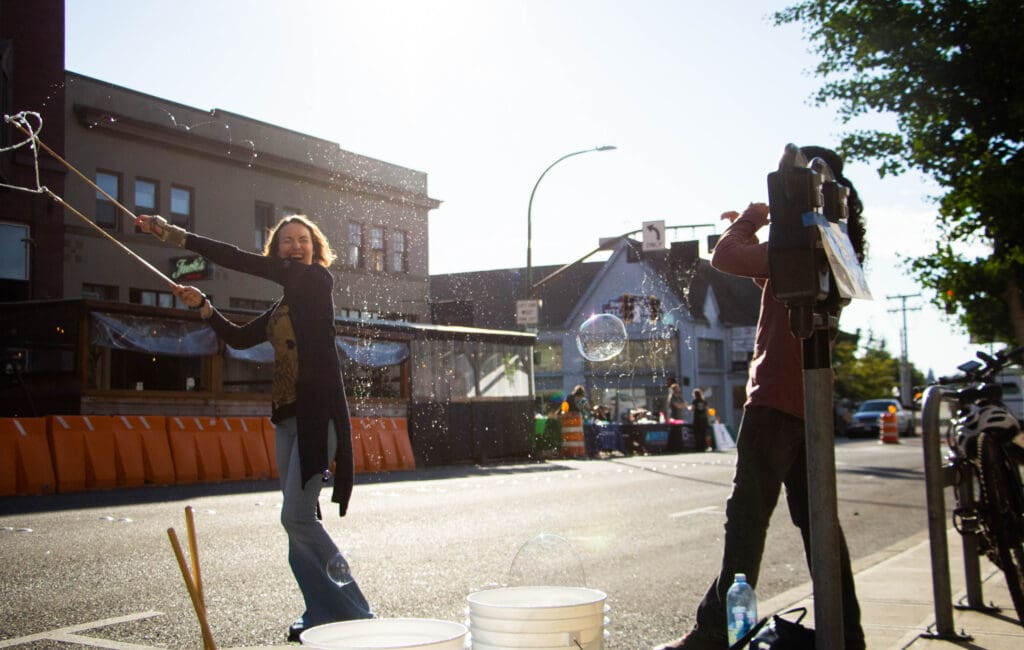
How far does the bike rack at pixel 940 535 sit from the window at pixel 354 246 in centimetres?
2078

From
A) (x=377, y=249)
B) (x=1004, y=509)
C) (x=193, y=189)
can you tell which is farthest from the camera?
(x=377, y=249)

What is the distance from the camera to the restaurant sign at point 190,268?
24.7 ft

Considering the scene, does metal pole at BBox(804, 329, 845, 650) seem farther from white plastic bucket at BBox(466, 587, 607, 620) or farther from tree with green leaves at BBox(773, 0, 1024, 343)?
tree with green leaves at BBox(773, 0, 1024, 343)

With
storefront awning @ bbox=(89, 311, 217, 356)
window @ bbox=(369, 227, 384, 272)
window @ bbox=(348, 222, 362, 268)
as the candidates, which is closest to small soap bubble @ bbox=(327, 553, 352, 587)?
storefront awning @ bbox=(89, 311, 217, 356)

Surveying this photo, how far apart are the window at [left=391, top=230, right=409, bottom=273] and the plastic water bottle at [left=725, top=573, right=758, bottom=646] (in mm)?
24869

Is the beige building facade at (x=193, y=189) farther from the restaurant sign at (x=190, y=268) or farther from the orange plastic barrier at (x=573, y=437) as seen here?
the orange plastic barrier at (x=573, y=437)

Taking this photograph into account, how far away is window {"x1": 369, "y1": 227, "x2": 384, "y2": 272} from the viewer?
2675cm

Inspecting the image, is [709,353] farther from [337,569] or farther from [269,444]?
[337,569]

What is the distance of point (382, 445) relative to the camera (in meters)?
19.1

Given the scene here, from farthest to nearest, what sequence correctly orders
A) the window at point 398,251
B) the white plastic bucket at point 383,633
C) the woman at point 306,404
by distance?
the window at point 398,251 < the woman at point 306,404 < the white plastic bucket at point 383,633

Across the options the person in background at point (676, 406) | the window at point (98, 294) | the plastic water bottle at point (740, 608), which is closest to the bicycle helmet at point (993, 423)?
the plastic water bottle at point (740, 608)

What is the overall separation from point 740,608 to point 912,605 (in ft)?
9.75

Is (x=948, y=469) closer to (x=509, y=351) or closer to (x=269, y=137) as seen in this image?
(x=269, y=137)

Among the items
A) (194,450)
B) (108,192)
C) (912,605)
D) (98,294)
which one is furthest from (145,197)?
(98,294)
